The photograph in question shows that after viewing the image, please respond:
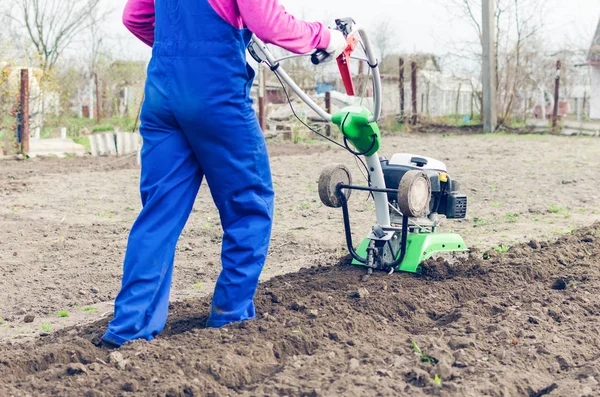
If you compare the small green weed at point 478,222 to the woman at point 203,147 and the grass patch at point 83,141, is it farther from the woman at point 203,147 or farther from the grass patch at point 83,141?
the grass patch at point 83,141

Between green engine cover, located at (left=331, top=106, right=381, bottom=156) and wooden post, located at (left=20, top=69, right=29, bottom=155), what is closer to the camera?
green engine cover, located at (left=331, top=106, right=381, bottom=156)

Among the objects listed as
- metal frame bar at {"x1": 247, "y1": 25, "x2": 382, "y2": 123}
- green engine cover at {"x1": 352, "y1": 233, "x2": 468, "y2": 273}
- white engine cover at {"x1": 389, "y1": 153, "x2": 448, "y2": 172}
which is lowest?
green engine cover at {"x1": 352, "y1": 233, "x2": 468, "y2": 273}

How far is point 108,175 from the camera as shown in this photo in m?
11.6

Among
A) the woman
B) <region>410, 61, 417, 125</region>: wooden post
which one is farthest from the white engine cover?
<region>410, 61, 417, 125</region>: wooden post

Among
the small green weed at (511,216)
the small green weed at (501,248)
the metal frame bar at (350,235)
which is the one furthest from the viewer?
the small green weed at (511,216)

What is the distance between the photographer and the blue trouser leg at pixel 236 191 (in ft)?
11.6

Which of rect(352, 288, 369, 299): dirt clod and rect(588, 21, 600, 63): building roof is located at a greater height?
rect(588, 21, 600, 63): building roof

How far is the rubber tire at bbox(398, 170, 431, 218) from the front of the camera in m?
4.29

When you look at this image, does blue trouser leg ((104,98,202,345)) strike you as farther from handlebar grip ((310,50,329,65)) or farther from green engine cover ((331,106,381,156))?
green engine cover ((331,106,381,156))

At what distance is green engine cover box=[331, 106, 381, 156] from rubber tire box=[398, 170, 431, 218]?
320 mm

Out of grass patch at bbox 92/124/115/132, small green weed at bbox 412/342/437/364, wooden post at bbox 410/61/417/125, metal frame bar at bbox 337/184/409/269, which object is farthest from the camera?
grass patch at bbox 92/124/115/132

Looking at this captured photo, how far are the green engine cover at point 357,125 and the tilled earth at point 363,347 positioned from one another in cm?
81

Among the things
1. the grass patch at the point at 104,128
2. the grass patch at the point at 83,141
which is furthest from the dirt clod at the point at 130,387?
the grass patch at the point at 104,128

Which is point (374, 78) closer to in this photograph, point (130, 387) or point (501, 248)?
point (130, 387)
